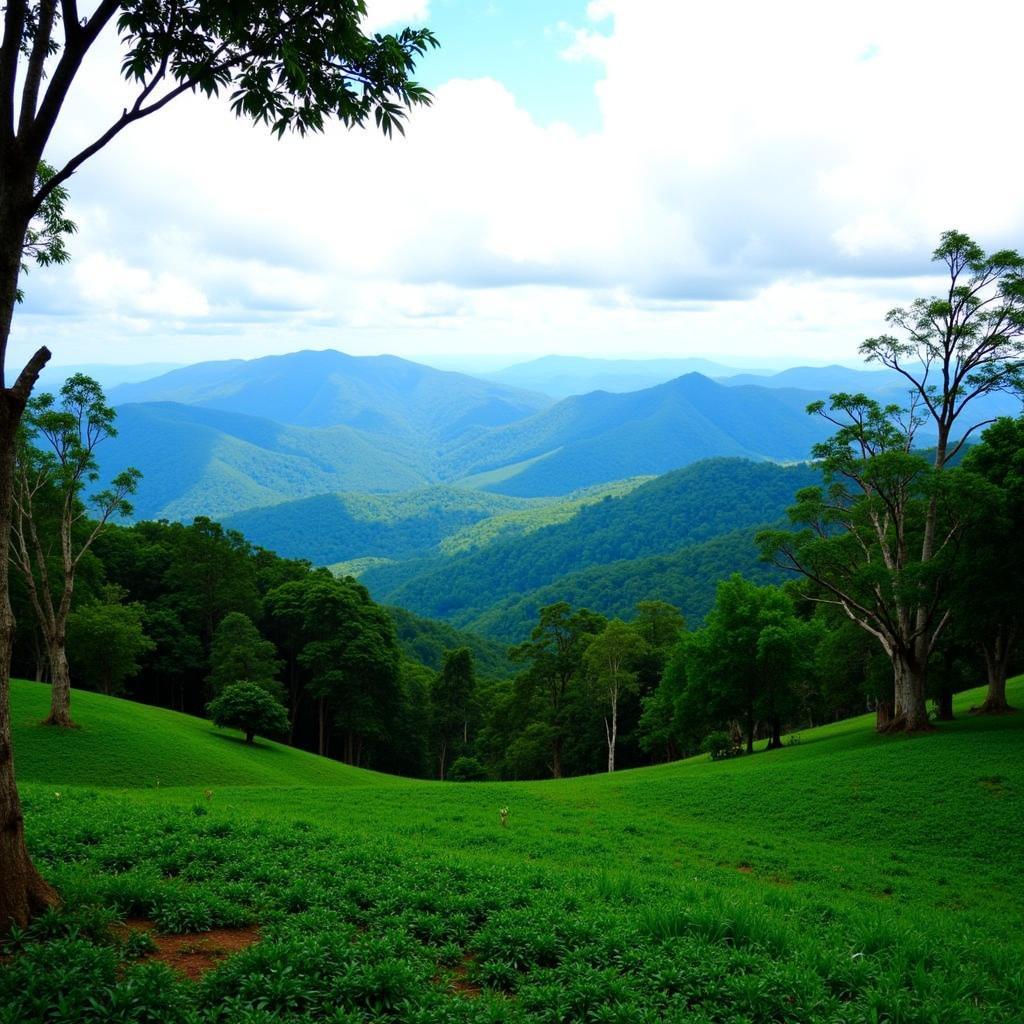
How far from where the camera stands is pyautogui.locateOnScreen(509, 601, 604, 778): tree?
48.8 meters

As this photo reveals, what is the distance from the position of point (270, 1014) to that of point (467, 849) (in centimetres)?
847

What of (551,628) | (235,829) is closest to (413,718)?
(551,628)

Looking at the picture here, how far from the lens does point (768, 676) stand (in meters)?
32.7

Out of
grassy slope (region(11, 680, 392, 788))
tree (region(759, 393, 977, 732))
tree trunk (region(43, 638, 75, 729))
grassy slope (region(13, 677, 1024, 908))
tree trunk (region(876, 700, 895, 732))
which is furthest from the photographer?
tree trunk (region(876, 700, 895, 732))

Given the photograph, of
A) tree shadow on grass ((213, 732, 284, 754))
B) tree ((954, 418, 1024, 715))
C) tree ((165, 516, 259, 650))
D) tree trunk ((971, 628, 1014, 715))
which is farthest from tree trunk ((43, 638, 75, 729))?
tree trunk ((971, 628, 1014, 715))

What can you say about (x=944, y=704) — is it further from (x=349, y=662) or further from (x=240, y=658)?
(x=240, y=658)

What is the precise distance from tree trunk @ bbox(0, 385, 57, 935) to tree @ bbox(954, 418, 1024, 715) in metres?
24.6

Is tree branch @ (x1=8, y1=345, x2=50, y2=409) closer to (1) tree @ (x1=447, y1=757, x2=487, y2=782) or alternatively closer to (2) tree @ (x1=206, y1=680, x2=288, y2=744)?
(2) tree @ (x1=206, y1=680, x2=288, y2=744)

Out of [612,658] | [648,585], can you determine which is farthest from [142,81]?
[648,585]

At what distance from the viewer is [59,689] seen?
2475 centimetres

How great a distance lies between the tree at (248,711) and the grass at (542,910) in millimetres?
12996

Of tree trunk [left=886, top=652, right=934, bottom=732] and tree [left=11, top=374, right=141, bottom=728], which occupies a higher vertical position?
tree [left=11, top=374, right=141, bottom=728]

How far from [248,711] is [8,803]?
88.0 feet

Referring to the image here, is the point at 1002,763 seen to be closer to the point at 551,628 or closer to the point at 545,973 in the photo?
the point at 545,973
